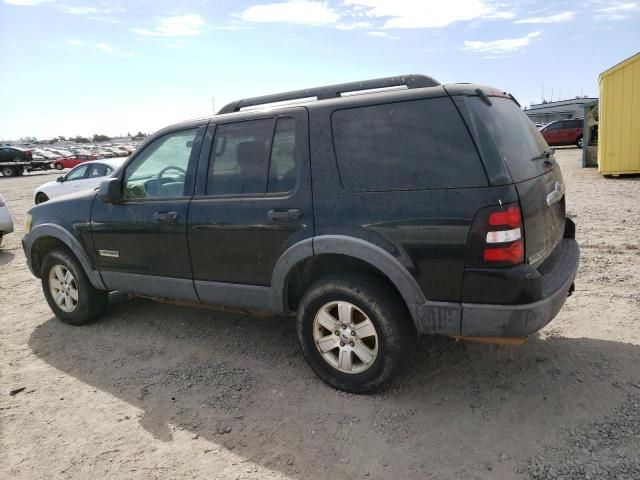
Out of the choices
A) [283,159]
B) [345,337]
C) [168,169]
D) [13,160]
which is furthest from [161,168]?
[13,160]

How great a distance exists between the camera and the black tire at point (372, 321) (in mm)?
3016

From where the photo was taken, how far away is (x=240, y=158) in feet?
11.8

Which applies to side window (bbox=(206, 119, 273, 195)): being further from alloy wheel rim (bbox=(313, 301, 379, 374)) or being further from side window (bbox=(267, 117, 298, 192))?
alloy wheel rim (bbox=(313, 301, 379, 374))

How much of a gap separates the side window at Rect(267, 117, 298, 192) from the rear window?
3.89ft

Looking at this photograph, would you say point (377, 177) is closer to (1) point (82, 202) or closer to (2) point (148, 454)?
(2) point (148, 454)

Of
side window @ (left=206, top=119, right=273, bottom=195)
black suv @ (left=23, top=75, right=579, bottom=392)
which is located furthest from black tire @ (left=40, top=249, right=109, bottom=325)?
side window @ (left=206, top=119, right=273, bottom=195)

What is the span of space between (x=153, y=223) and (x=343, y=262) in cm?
164

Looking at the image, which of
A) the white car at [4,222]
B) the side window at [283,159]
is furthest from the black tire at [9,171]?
the side window at [283,159]

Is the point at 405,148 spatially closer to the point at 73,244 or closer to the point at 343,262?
the point at 343,262

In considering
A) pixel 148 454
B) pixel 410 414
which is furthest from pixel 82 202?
pixel 410 414

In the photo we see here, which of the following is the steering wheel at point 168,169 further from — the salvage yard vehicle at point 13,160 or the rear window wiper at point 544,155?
the salvage yard vehicle at point 13,160

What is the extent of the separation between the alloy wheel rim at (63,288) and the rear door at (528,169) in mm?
3971

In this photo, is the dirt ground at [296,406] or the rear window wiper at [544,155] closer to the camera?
the dirt ground at [296,406]

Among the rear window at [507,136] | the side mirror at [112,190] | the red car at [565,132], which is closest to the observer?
the rear window at [507,136]
